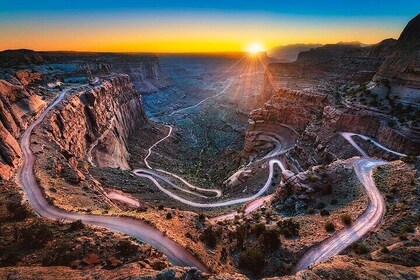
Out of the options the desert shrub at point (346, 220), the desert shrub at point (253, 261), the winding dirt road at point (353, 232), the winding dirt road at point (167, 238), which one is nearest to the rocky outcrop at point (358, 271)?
the winding dirt road at point (353, 232)

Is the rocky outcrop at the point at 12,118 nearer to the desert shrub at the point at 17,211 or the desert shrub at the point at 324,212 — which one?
the desert shrub at the point at 17,211

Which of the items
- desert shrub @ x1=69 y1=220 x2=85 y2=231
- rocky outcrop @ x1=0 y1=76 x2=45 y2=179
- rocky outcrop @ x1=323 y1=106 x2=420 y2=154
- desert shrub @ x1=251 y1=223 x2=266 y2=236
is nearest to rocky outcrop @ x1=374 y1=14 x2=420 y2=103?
rocky outcrop @ x1=323 y1=106 x2=420 y2=154

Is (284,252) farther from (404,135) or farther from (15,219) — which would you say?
(404,135)

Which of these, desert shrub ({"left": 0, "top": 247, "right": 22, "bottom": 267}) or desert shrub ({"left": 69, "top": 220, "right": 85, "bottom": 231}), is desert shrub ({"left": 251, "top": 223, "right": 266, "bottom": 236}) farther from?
desert shrub ({"left": 0, "top": 247, "right": 22, "bottom": 267})

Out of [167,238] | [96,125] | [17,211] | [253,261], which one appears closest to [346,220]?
[253,261]

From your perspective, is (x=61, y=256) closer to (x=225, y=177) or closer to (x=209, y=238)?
(x=209, y=238)
